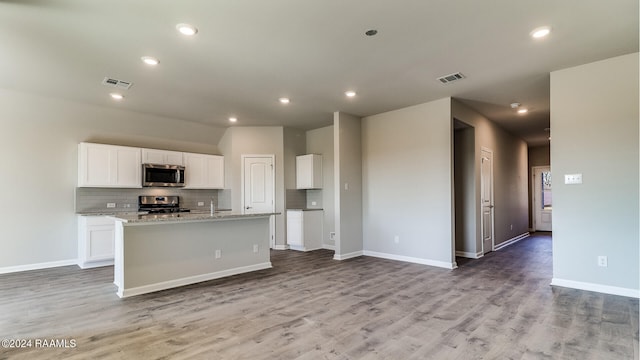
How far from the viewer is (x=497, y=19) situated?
2.91 meters

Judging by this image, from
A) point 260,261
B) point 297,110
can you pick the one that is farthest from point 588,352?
point 297,110

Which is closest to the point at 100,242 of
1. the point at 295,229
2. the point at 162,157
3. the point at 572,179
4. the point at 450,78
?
A: the point at 162,157

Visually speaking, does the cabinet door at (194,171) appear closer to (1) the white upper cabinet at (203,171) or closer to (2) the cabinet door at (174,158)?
(1) the white upper cabinet at (203,171)

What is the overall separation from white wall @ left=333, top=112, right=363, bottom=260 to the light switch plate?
3274mm

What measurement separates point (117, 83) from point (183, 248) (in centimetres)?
243

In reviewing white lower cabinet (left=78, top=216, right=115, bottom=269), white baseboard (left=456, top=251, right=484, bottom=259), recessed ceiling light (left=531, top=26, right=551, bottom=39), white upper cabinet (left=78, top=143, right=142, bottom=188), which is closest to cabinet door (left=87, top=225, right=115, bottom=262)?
white lower cabinet (left=78, top=216, right=115, bottom=269)

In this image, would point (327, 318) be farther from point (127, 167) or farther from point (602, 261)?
point (127, 167)

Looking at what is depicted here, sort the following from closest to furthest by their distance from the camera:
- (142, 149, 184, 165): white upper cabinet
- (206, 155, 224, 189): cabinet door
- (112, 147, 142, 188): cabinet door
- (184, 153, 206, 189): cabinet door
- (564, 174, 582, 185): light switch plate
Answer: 1. (564, 174, 582, 185): light switch plate
2. (112, 147, 142, 188): cabinet door
3. (142, 149, 184, 165): white upper cabinet
4. (184, 153, 206, 189): cabinet door
5. (206, 155, 224, 189): cabinet door

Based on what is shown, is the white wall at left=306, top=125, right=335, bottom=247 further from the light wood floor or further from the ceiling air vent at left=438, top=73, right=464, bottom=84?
the ceiling air vent at left=438, top=73, right=464, bottom=84

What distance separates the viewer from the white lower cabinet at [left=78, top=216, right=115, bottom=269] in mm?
5391

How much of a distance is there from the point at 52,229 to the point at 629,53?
27.4 ft

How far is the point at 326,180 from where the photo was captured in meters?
7.53

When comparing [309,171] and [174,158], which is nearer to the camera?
[174,158]

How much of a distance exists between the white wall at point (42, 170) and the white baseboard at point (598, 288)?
7190 millimetres
